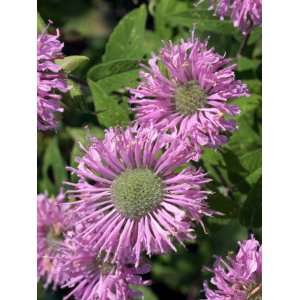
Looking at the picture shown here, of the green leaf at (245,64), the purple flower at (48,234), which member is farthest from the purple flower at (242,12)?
the purple flower at (48,234)

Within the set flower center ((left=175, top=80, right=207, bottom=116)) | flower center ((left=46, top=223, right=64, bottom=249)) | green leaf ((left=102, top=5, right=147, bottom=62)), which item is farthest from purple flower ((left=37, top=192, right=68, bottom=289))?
flower center ((left=175, top=80, right=207, bottom=116))

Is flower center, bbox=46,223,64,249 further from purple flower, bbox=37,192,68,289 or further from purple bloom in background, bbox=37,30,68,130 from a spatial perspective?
purple bloom in background, bbox=37,30,68,130

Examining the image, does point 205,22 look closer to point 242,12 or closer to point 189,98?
point 242,12

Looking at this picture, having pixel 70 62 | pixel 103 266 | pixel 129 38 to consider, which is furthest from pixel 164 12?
pixel 103 266

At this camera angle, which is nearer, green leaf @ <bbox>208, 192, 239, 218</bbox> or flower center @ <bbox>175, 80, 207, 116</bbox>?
flower center @ <bbox>175, 80, 207, 116</bbox>

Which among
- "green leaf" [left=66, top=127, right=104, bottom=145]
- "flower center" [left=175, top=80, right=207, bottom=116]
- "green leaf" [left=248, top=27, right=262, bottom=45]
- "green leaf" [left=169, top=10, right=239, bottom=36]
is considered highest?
"green leaf" [left=169, top=10, right=239, bottom=36]

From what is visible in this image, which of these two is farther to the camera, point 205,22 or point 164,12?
point 164,12

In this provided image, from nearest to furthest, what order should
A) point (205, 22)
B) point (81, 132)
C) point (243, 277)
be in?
point (243, 277) < point (205, 22) < point (81, 132)
